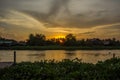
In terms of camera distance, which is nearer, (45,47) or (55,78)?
(55,78)

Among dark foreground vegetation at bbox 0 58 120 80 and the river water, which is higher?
dark foreground vegetation at bbox 0 58 120 80

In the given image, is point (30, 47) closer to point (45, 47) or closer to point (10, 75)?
point (45, 47)

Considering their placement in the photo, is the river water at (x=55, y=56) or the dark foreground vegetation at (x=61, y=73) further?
the river water at (x=55, y=56)

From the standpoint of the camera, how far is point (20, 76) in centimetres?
1354

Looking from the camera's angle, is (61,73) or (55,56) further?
(55,56)

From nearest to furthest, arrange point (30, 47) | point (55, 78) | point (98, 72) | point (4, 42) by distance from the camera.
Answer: point (55, 78) < point (98, 72) < point (4, 42) < point (30, 47)

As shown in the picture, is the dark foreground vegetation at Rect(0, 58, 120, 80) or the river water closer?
the dark foreground vegetation at Rect(0, 58, 120, 80)

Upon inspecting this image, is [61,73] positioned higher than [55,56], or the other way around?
[61,73]

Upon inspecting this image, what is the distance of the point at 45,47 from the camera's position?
17412cm

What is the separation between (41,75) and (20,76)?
3.22ft

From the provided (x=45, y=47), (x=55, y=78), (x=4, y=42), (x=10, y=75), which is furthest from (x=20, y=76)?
(x=45, y=47)

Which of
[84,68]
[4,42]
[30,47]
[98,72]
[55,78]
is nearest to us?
[55,78]

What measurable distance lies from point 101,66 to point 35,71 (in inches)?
141

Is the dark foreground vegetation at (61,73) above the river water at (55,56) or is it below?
above
